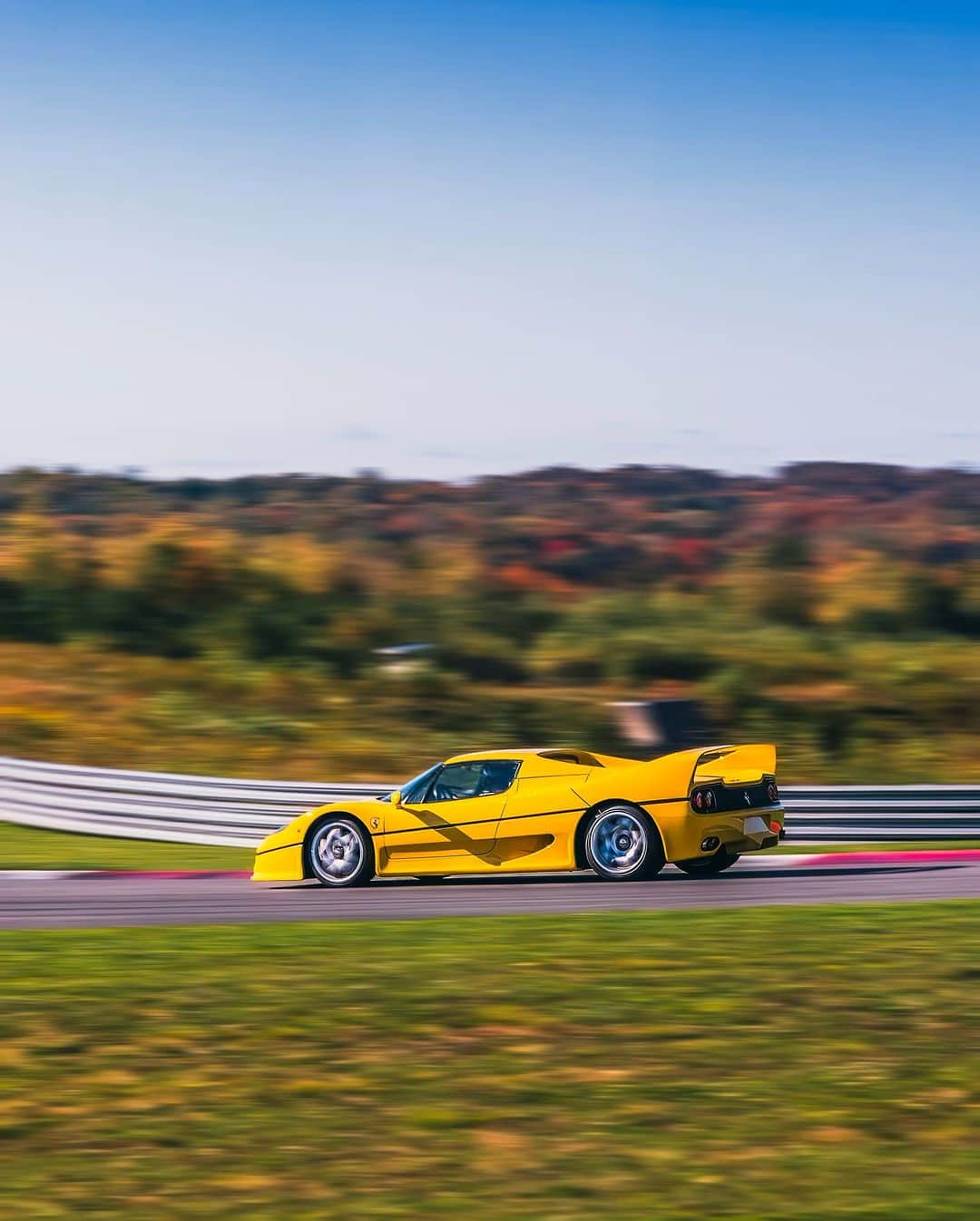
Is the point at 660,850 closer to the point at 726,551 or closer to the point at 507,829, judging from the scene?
the point at 507,829

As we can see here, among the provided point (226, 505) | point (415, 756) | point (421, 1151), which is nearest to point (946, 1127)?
point (421, 1151)

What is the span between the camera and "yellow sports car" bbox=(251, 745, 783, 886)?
11211 millimetres

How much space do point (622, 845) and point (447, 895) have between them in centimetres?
130

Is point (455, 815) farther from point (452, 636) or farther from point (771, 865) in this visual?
point (452, 636)

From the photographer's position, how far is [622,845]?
11.3 meters

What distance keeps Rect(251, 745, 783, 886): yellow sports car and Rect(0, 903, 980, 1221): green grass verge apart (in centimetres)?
270

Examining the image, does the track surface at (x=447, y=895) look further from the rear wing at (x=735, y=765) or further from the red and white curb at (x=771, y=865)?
the rear wing at (x=735, y=765)

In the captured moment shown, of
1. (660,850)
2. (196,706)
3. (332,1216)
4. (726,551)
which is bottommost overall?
(332,1216)

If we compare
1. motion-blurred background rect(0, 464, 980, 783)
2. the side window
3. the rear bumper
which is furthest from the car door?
motion-blurred background rect(0, 464, 980, 783)

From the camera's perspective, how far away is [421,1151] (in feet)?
16.0

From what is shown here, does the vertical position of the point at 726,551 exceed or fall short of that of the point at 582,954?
it exceeds it

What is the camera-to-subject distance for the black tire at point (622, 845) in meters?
11.2

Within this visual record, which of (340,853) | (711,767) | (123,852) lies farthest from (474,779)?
(123,852)

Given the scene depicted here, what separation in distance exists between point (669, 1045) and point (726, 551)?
108ft
